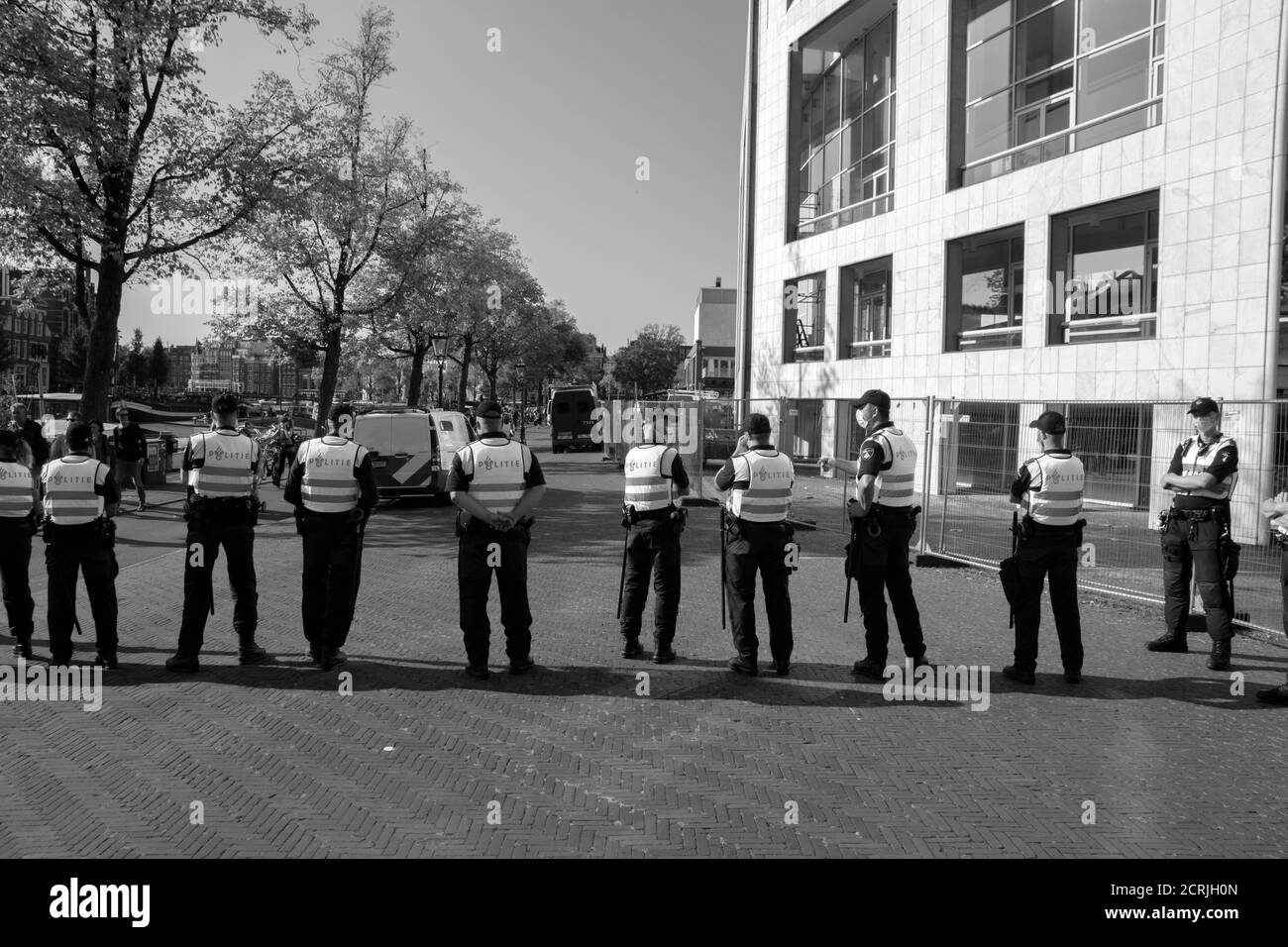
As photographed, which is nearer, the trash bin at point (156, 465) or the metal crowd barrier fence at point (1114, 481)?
the metal crowd barrier fence at point (1114, 481)

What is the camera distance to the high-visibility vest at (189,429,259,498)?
22.0 ft

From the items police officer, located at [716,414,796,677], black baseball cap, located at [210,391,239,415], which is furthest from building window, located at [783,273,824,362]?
black baseball cap, located at [210,391,239,415]

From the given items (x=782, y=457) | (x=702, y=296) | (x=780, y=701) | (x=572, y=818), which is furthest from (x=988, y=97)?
(x=702, y=296)

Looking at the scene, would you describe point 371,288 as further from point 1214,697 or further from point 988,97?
point 1214,697

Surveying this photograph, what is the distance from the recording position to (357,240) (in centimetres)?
2778

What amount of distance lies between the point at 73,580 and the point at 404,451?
11139 millimetres

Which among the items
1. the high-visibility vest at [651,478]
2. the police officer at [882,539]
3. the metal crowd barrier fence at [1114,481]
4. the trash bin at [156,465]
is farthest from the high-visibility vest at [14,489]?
the trash bin at [156,465]

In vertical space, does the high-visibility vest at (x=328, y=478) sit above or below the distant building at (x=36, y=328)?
below

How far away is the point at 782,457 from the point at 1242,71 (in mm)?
12007

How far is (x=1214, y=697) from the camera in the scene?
6191 mm

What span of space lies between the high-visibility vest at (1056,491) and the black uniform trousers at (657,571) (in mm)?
2622

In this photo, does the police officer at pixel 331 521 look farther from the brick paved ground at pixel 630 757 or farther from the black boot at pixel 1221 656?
the black boot at pixel 1221 656

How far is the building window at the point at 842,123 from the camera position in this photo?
24016 mm
